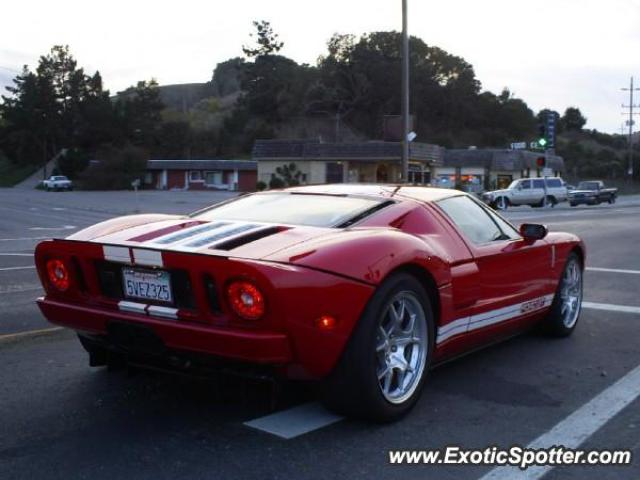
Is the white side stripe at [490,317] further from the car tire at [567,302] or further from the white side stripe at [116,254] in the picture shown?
the white side stripe at [116,254]

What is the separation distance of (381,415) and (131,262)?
5.06ft

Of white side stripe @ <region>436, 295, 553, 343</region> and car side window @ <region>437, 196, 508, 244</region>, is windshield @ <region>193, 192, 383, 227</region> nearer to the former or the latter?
car side window @ <region>437, 196, 508, 244</region>

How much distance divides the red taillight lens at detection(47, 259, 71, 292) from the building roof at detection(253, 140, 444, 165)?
45994mm

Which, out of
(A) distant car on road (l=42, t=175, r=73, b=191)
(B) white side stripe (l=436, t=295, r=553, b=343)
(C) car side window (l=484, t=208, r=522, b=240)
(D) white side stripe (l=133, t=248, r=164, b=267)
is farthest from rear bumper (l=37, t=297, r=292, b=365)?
(A) distant car on road (l=42, t=175, r=73, b=191)

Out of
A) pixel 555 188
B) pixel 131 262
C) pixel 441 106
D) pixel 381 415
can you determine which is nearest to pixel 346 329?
pixel 381 415

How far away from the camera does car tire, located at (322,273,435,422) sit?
360 centimetres

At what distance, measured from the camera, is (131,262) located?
12.4 feet

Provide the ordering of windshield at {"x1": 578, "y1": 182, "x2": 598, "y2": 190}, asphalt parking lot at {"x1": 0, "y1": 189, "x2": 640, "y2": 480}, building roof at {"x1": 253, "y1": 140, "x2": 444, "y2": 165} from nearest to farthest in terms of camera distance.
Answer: asphalt parking lot at {"x1": 0, "y1": 189, "x2": 640, "y2": 480} < windshield at {"x1": 578, "y1": 182, "x2": 598, "y2": 190} < building roof at {"x1": 253, "y1": 140, "x2": 444, "y2": 165}

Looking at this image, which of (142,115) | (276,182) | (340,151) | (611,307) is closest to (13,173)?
(142,115)

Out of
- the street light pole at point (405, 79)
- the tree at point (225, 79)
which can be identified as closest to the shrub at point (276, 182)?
the street light pole at point (405, 79)

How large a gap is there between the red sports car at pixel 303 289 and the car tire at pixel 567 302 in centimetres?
97

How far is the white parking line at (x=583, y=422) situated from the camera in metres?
3.33

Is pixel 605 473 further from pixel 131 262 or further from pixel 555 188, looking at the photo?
pixel 555 188

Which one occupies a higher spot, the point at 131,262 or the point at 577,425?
the point at 131,262
